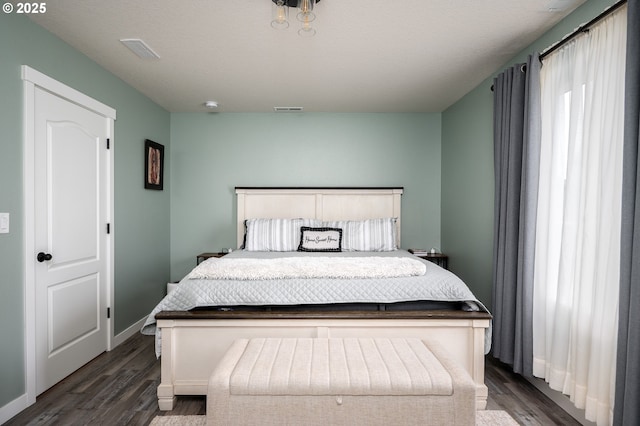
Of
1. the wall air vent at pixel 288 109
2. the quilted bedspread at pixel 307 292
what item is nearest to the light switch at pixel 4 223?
the quilted bedspread at pixel 307 292

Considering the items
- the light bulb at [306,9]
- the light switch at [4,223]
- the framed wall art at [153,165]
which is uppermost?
the light bulb at [306,9]

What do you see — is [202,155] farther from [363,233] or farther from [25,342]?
[25,342]

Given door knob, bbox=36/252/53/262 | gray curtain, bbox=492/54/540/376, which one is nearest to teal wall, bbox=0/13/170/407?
door knob, bbox=36/252/53/262

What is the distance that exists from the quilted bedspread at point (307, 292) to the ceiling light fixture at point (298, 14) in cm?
160

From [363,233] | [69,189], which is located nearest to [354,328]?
[363,233]

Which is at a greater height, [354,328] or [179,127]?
[179,127]

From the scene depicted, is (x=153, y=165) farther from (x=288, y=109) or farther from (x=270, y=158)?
(x=288, y=109)

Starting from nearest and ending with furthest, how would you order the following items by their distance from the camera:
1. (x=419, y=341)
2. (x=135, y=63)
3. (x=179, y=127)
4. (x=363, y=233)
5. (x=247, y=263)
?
(x=419, y=341) < (x=247, y=263) < (x=135, y=63) < (x=363, y=233) < (x=179, y=127)

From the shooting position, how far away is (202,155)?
15.1 feet

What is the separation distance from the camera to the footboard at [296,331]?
2248 millimetres

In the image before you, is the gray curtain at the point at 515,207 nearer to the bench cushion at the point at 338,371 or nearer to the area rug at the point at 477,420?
the area rug at the point at 477,420

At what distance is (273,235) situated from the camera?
389cm

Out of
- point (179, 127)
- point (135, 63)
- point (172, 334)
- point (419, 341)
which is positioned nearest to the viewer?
point (419, 341)

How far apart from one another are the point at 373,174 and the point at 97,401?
3.52 metres
